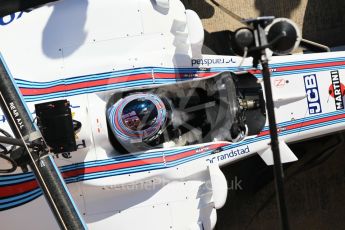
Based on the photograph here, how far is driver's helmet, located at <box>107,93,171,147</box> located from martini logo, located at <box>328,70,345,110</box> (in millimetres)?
1332

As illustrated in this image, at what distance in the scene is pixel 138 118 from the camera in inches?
105

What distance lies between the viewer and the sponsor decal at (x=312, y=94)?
3.31 metres

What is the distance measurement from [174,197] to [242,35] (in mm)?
1316

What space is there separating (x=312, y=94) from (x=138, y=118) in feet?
4.53

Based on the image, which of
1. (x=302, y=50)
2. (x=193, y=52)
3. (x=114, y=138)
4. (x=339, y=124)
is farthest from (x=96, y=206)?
(x=302, y=50)

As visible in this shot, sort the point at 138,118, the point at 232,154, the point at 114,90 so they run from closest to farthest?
the point at 138,118 < the point at 114,90 < the point at 232,154

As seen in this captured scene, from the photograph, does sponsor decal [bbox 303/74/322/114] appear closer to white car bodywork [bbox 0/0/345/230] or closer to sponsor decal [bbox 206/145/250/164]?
white car bodywork [bbox 0/0/345/230]

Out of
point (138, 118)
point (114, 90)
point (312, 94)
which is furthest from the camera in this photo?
point (312, 94)

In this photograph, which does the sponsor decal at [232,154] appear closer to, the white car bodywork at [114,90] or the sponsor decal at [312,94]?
the white car bodywork at [114,90]

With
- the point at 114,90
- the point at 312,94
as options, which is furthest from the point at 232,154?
the point at 114,90

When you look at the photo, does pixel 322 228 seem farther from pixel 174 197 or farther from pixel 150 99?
pixel 150 99

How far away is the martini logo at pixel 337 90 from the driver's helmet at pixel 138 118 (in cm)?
133

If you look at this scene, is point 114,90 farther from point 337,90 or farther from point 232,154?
point 337,90

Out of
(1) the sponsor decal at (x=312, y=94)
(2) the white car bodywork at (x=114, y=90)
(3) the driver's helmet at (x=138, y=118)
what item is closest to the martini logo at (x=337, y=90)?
(1) the sponsor decal at (x=312, y=94)
